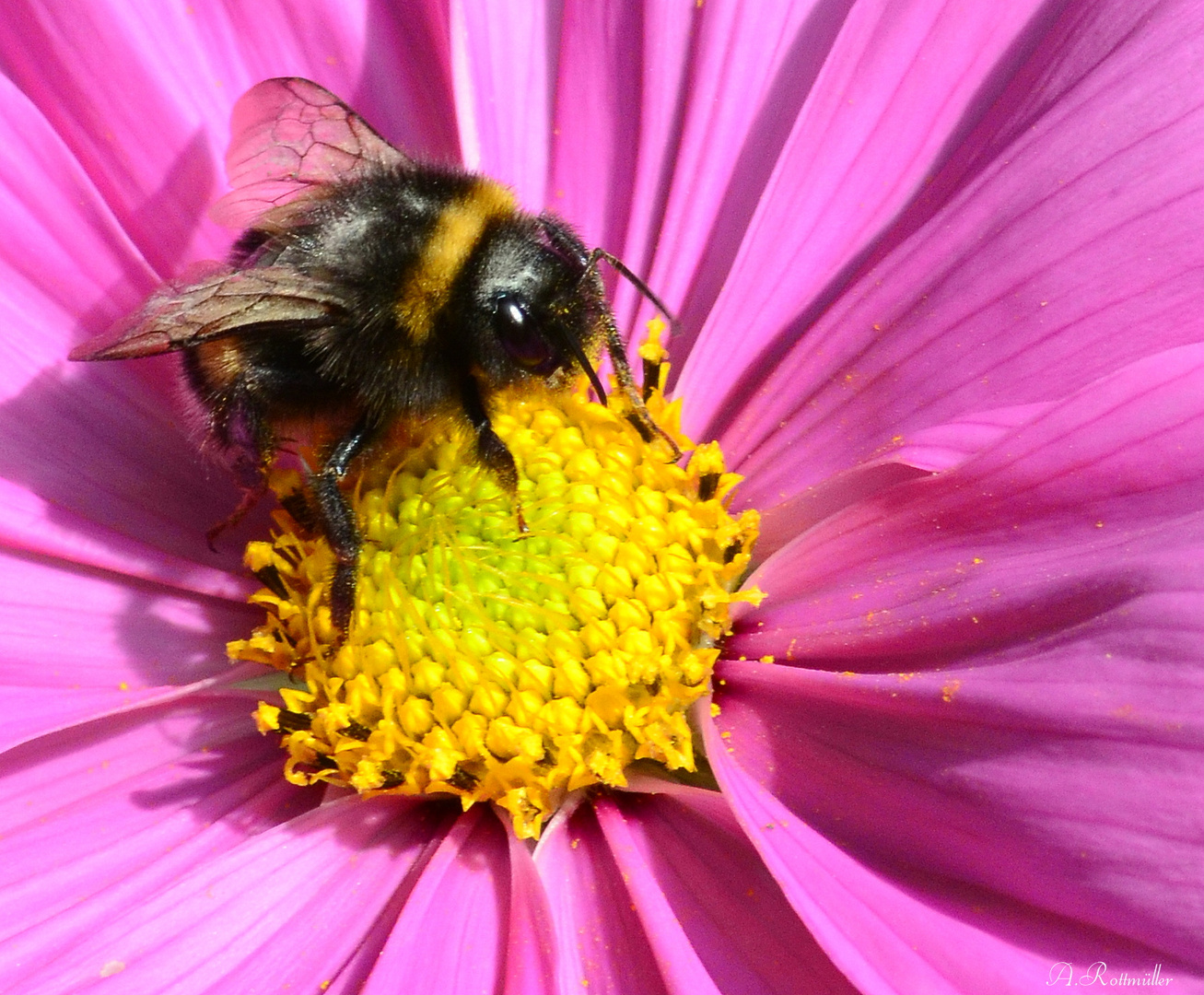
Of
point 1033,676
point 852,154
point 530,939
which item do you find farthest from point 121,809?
point 852,154

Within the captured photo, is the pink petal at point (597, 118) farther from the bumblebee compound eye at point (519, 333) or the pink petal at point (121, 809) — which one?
the pink petal at point (121, 809)

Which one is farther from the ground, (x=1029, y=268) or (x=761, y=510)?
(x=1029, y=268)

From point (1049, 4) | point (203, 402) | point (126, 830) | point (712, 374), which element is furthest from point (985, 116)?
point (126, 830)

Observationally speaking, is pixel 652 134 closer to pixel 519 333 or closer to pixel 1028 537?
pixel 519 333

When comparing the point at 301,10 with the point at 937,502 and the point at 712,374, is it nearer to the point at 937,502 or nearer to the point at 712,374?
the point at 712,374
